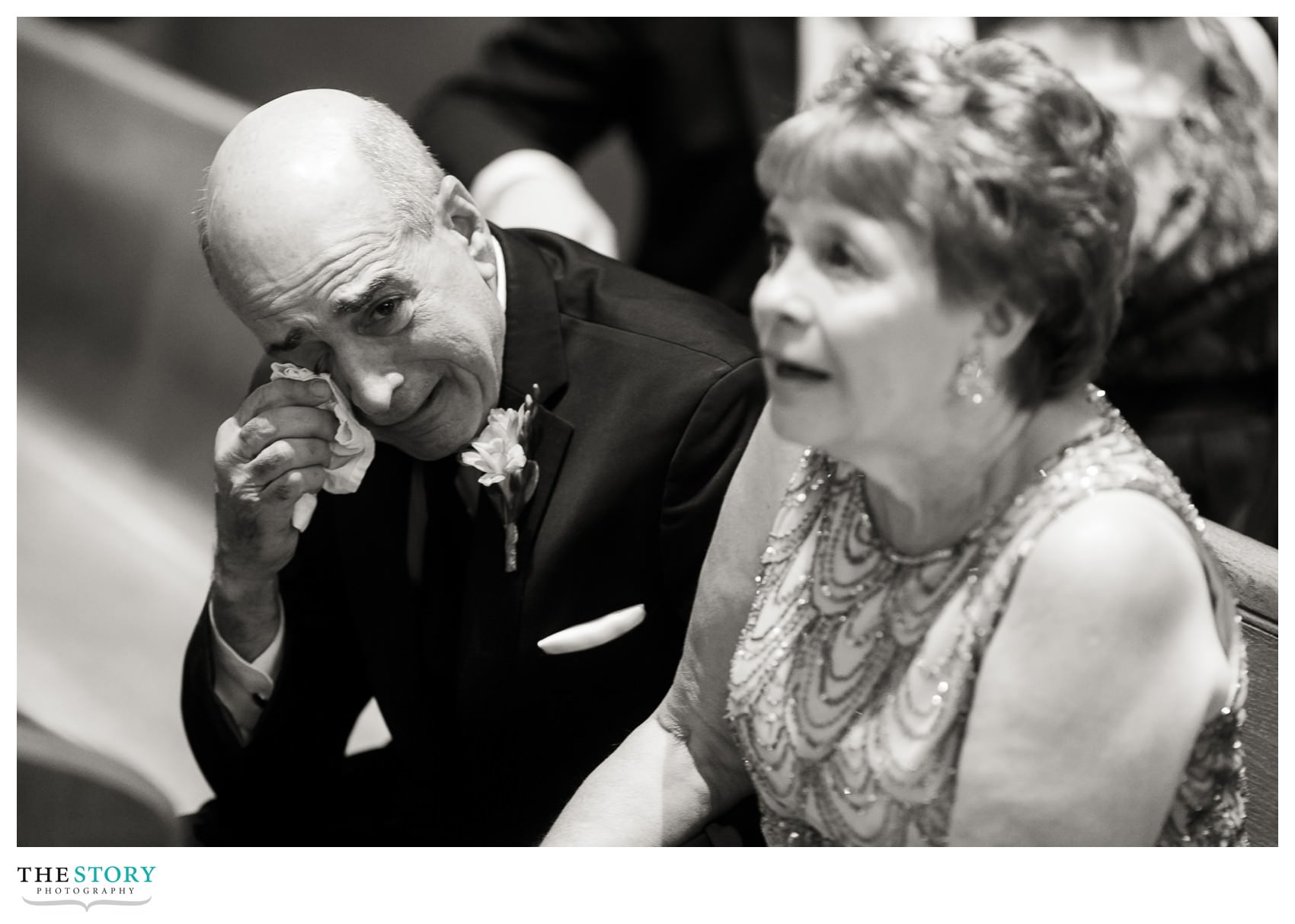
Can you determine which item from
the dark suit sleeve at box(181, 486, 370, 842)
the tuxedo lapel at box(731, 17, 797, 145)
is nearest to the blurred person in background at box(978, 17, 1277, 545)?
the tuxedo lapel at box(731, 17, 797, 145)

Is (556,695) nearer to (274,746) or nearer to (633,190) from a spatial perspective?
(274,746)

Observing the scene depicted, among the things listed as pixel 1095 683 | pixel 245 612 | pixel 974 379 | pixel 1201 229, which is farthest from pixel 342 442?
pixel 1201 229

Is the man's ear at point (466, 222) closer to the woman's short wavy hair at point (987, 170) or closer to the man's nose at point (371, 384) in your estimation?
the man's nose at point (371, 384)

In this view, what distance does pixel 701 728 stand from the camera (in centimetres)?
157

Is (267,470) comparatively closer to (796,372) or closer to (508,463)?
(508,463)

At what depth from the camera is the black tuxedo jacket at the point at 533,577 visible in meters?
1.67

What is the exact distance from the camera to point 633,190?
4.62 m

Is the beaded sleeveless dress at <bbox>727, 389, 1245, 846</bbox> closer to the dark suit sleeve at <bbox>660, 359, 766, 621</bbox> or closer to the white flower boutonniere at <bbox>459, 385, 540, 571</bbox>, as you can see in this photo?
the dark suit sleeve at <bbox>660, 359, 766, 621</bbox>

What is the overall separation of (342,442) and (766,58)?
1.13m

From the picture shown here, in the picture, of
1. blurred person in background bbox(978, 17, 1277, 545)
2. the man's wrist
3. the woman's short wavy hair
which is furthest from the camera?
blurred person in background bbox(978, 17, 1277, 545)

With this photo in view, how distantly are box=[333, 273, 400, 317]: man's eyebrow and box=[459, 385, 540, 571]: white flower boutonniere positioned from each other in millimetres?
191

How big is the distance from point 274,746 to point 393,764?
0.14 meters

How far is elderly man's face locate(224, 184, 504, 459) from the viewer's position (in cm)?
150
